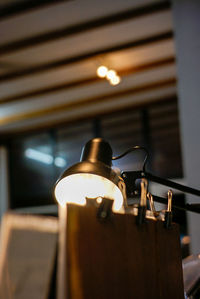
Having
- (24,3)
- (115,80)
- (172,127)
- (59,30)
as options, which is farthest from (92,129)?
(24,3)

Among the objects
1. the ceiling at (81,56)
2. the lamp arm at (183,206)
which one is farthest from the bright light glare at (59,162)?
the lamp arm at (183,206)

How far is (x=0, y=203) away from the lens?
732 cm

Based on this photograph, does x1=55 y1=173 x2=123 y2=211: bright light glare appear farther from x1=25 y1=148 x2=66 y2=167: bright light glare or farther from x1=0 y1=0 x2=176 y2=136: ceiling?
x1=25 y1=148 x2=66 y2=167: bright light glare

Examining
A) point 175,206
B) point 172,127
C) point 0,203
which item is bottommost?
point 175,206

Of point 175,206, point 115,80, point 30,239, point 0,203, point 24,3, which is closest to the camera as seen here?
point 30,239

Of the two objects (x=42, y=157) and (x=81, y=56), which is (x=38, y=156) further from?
(x=81, y=56)

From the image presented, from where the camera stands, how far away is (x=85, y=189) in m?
0.92

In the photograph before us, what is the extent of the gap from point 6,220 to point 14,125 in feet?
21.2

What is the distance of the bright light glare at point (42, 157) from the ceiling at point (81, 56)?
88cm

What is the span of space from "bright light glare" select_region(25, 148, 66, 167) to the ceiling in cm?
88

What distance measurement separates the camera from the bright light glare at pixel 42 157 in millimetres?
6750

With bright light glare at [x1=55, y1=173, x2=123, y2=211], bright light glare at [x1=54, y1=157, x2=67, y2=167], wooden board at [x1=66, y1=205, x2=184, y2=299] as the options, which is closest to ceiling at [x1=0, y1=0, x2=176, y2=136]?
bright light glare at [x1=54, y1=157, x2=67, y2=167]

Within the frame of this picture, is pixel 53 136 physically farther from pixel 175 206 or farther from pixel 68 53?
pixel 175 206

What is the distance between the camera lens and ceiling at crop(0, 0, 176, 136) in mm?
3344
